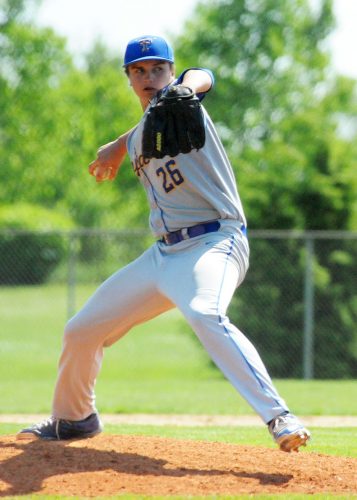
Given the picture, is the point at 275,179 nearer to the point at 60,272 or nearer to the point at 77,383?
the point at 77,383

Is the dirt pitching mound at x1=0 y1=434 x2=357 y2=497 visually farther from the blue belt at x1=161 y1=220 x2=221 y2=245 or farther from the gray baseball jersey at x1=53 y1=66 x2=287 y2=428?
the blue belt at x1=161 y1=220 x2=221 y2=245

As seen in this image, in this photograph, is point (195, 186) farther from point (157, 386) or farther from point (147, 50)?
point (157, 386)

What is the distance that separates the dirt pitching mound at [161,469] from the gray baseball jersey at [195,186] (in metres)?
1.28

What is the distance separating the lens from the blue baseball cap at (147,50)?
5.87 metres

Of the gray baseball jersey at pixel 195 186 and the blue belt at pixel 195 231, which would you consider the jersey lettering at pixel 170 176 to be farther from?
the blue belt at pixel 195 231

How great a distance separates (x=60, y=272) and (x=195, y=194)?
71.5 feet

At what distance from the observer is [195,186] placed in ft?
18.9

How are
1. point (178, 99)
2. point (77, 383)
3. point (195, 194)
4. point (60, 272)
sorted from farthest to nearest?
point (60, 272) < point (77, 383) < point (195, 194) < point (178, 99)

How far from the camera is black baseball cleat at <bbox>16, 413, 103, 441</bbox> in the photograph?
6492 mm

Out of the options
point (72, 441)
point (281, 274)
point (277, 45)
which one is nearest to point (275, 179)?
point (281, 274)

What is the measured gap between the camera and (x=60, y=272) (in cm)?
2736

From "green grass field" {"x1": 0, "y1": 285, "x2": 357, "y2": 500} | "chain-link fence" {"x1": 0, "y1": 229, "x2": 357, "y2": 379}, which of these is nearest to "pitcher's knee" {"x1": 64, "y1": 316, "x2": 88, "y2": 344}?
"green grass field" {"x1": 0, "y1": 285, "x2": 357, "y2": 500}

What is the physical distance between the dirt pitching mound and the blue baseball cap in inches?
85.8

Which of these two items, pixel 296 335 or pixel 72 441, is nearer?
pixel 72 441
